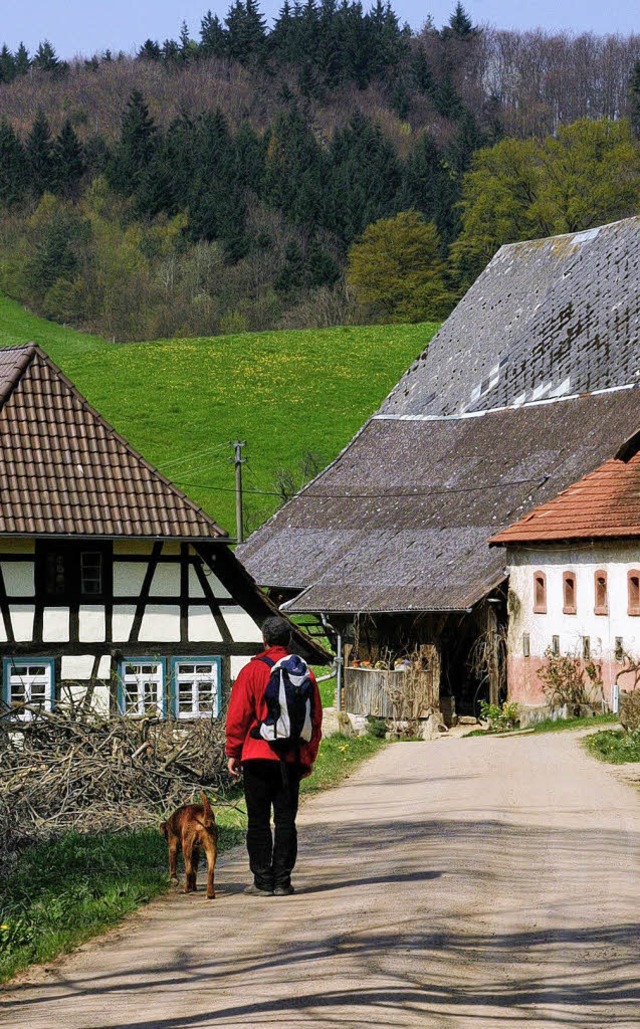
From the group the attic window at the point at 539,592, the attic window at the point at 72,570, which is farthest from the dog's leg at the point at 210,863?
the attic window at the point at 539,592

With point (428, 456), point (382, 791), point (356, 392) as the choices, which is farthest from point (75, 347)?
point (382, 791)

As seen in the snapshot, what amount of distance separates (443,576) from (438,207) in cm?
8508

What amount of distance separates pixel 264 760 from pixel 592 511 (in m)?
22.7

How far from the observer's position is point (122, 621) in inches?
1045

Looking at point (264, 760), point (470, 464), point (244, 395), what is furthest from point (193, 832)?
point (244, 395)

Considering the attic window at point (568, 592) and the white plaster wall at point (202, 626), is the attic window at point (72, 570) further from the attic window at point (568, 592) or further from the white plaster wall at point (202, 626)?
the attic window at point (568, 592)

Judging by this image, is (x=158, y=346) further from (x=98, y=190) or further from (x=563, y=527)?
Answer: (x=563, y=527)

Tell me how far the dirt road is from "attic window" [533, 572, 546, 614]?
62.8 ft

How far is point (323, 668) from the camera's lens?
145 ft

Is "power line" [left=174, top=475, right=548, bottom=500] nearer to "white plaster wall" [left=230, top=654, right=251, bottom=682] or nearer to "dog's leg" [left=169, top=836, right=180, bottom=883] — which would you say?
"white plaster wall" [left=230, top=654, right=251, bottom=682]

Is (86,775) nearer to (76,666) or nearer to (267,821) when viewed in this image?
(267,821)

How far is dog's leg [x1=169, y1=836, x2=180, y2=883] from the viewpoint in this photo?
1102 centimetres

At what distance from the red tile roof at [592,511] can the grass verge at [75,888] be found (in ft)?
58.4

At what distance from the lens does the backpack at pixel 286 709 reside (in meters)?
10.4
